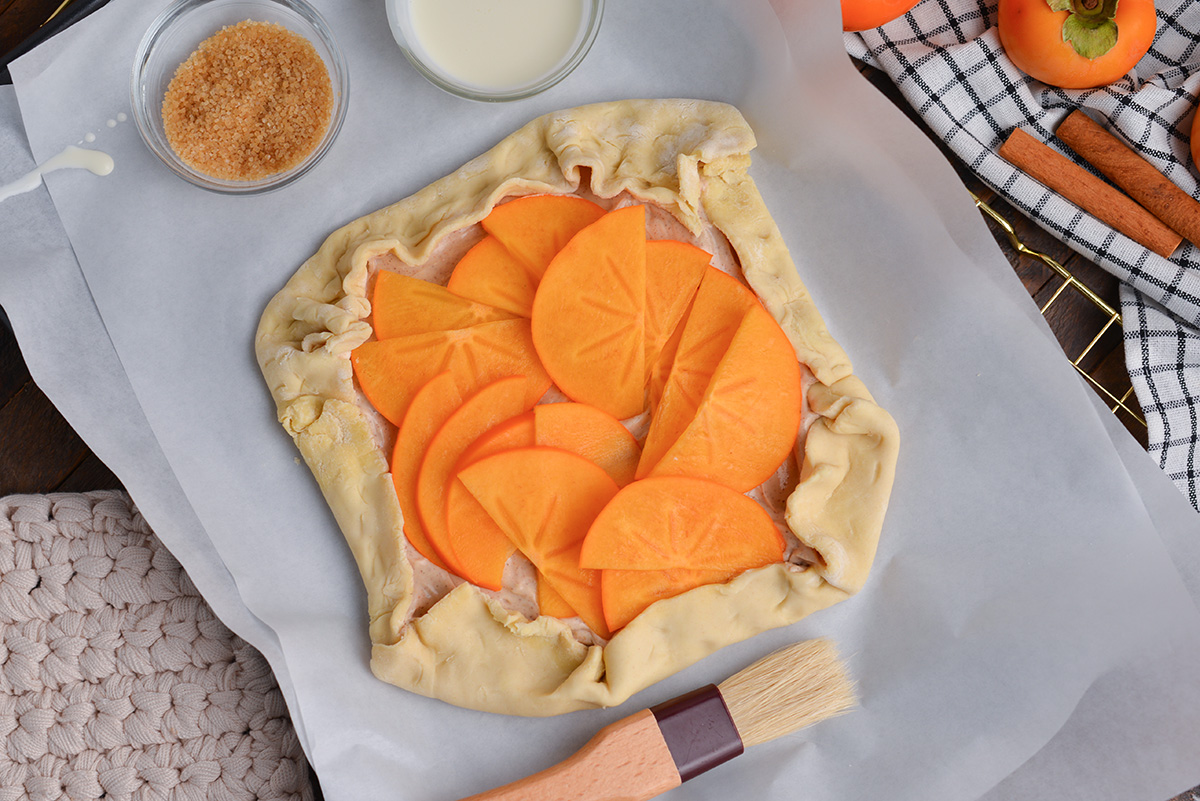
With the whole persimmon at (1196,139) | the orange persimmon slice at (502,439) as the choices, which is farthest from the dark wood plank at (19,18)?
the whole persimmon at (1196,139)

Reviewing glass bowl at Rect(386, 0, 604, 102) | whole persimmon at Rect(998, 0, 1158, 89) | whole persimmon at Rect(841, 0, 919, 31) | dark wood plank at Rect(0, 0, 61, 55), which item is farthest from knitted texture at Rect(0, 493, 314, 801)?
whole persimmon at Rect(998, 0, 1158, 89)

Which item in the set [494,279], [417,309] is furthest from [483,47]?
[417,309]

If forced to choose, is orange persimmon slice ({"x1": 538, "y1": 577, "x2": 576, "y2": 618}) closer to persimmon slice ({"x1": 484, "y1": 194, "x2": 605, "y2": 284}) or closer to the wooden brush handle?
the wooden brush handle

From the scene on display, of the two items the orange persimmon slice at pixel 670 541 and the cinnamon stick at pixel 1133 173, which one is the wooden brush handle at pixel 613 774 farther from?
the cinnamon stick at pixel 1133 173

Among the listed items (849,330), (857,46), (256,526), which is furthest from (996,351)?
(256,526)

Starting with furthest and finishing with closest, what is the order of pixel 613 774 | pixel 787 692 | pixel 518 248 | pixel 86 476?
pixel 86 476
pixel 518 248
pixel 787 692
pixel 613 774

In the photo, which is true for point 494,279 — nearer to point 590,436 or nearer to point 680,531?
point 590,436

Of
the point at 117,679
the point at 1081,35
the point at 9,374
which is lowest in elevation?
the point at 117,679
